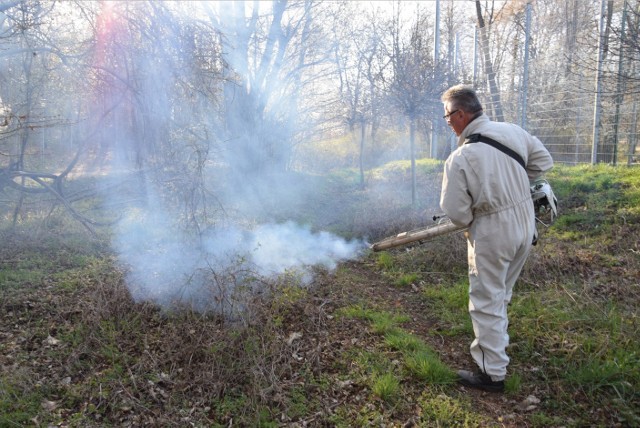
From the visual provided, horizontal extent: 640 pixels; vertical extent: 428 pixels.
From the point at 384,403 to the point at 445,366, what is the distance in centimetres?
67

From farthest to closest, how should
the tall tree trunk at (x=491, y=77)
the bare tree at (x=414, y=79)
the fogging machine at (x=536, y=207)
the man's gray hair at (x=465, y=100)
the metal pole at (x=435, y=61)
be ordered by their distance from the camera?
the tall tree trunk at (x=491, y=77) → the metal pole at (x=435, y=61) → the bare tree at (x=414, y=79) → the fogging machine at (x=536, y=207) → the man's gray hair at (x=465, y=100)

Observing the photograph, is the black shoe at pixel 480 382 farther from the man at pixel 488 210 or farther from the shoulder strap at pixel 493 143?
the shoulder strap at pixel 493 143

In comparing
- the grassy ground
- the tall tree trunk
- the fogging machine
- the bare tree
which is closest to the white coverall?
the fogging machine

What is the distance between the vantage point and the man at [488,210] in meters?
2.91

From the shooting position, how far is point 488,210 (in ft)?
9.72

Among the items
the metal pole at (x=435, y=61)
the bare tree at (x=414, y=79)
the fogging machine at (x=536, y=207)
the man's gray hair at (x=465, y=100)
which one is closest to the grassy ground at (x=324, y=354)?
the fogging machine at (x=536, y=207)

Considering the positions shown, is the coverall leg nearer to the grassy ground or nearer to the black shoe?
the black shoe

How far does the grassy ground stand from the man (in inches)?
15.8

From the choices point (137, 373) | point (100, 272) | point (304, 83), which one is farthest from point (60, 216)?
point (304, 83)

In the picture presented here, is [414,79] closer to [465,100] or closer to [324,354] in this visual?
[465,100]

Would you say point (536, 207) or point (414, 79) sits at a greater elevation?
point (414, 79)

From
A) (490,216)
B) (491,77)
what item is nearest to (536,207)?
(490,216)

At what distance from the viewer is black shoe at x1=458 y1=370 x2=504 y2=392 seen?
10.3ft

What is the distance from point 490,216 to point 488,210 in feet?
0.15
